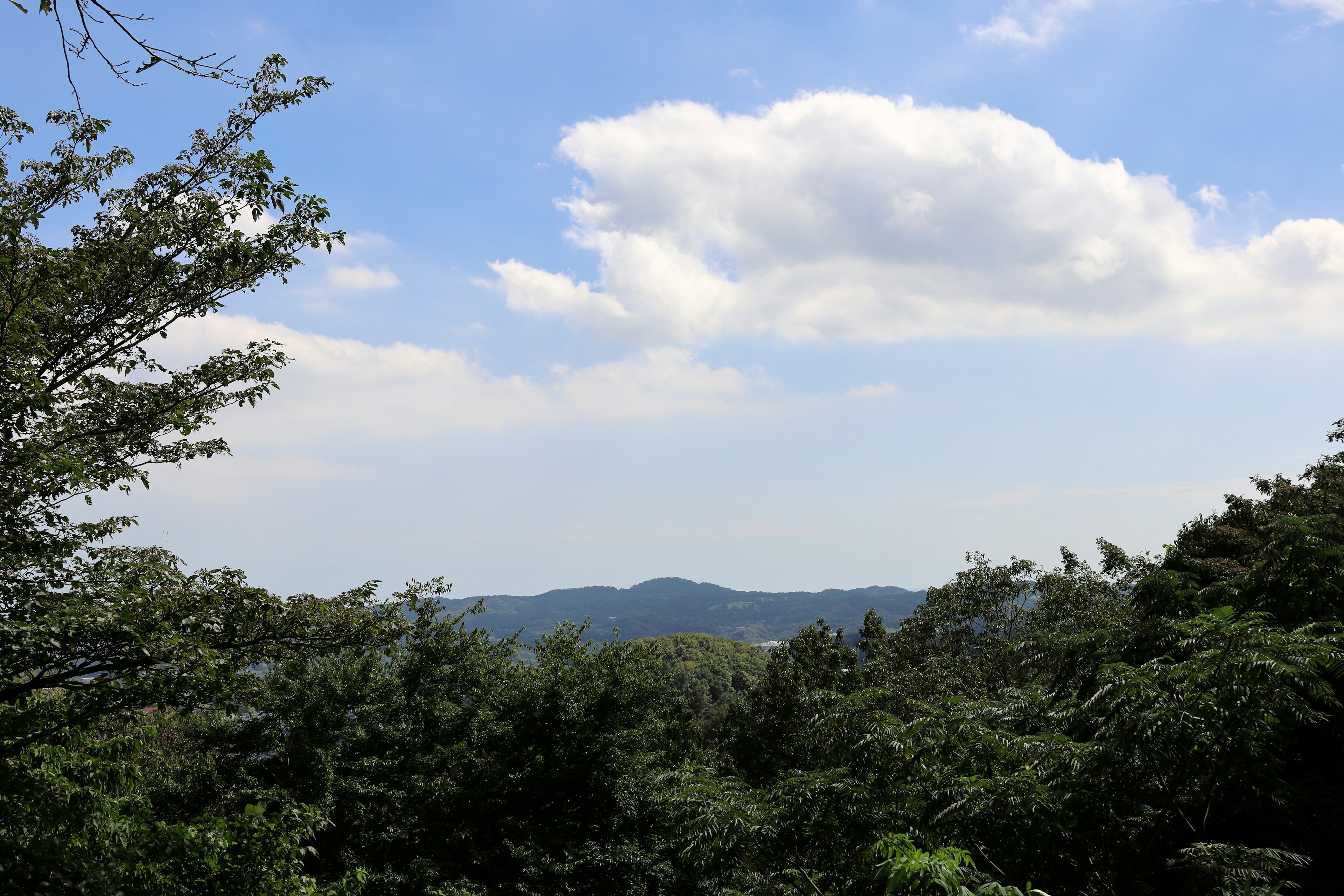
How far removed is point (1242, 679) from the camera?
622 centimetres

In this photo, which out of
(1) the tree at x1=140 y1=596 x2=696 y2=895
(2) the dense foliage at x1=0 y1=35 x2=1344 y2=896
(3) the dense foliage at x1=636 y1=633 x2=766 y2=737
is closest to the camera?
(2) the dense foliage at x1=0 y1=35 x2=1344 y2=896

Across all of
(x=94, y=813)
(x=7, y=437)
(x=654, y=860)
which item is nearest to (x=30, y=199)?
(x=7, y=437)

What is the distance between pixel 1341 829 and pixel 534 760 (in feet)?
53.1

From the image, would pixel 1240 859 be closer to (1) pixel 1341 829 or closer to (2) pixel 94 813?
(1) pixel 1341 829

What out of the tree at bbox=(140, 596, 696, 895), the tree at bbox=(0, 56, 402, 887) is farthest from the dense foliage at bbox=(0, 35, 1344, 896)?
the tree at bbox=(140, 596, 696, 895)

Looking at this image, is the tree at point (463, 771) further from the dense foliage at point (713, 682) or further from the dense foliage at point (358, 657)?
the dense foliage at point (713, 682)

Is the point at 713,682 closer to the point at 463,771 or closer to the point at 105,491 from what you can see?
the point at 463,771

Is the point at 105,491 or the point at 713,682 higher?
the point at 105,491

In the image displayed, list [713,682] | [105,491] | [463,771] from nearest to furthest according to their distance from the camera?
[105,491], [463,771], [713,682]

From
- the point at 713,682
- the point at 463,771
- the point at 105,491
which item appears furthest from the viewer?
the point at 713,682

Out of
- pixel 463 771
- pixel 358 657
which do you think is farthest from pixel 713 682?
pixel 358 657

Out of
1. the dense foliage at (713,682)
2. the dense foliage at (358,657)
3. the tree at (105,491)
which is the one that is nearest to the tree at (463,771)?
the dense foliage at (358,657)

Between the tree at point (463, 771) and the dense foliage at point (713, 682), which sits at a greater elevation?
the tree at point (463, 771)

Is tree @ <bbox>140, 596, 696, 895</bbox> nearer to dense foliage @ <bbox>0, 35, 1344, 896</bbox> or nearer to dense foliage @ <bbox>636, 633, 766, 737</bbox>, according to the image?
dense foliage @ <bbox>0, 35, 1344, 896</bbox>
